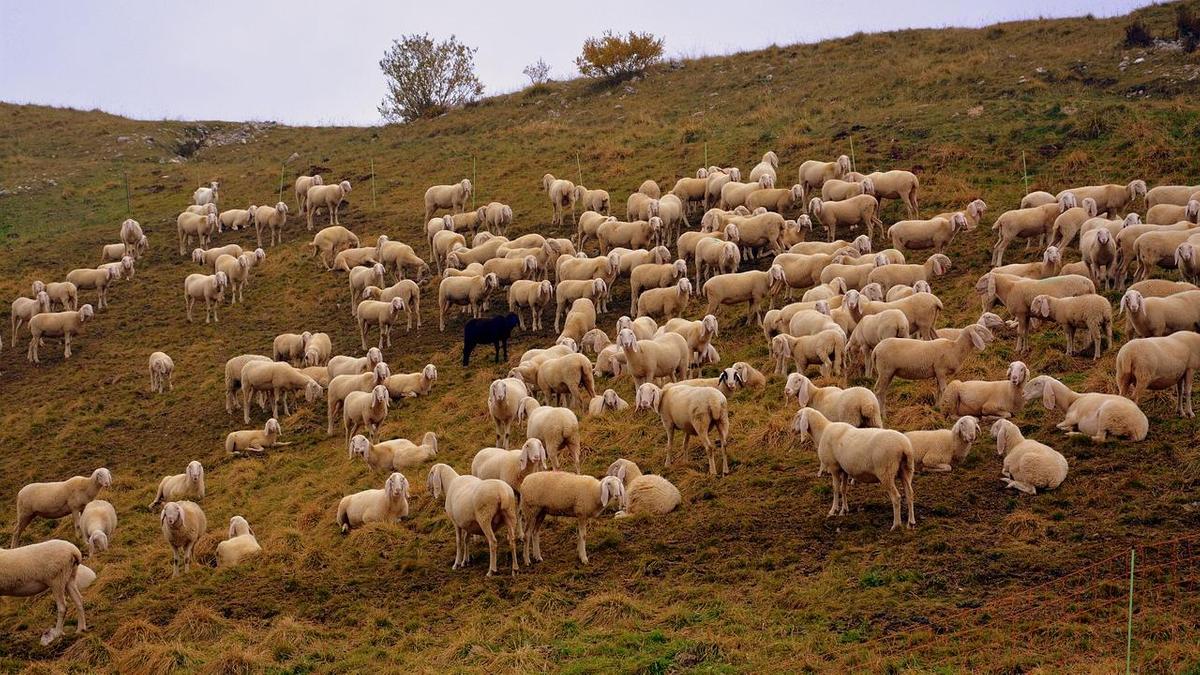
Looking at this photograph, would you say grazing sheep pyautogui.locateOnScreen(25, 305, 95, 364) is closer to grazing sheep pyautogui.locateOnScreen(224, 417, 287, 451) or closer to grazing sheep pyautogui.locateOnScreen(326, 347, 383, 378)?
grazing sheep pyautogui.locateOnScreen(326, 347, 383, 378)

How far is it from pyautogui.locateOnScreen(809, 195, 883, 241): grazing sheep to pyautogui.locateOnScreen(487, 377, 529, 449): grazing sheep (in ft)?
35.8

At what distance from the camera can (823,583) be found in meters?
12.5

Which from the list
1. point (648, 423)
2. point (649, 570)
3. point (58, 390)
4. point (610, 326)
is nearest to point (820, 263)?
point (610, 326)

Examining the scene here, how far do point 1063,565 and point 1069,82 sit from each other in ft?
98.4

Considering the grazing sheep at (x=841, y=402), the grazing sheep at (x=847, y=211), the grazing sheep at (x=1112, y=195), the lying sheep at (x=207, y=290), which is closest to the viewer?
the grazing sheep at (x=841, y=402)

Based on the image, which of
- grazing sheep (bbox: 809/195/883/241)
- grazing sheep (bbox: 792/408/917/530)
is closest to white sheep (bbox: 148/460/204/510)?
grazing sheep (bbox: 792/408/917/530)

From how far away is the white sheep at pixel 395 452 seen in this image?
19188mm

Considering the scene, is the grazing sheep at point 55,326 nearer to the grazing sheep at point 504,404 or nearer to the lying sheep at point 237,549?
the lying sheep at point 237,549

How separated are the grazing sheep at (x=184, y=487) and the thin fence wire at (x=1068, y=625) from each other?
498 inches

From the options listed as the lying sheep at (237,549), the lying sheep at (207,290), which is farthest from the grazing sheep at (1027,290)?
the lying sheep at (207,290)

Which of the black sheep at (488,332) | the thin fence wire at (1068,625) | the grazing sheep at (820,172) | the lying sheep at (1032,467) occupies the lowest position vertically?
the thin fence wire at (1068,625)

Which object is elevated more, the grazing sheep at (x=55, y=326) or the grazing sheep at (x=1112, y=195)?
the grazing sheep at (x=1112, y=195)

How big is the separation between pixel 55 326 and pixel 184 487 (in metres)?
12.3

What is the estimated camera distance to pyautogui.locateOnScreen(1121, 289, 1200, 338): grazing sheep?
16.8 m
